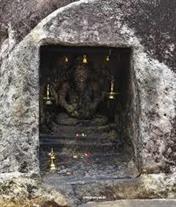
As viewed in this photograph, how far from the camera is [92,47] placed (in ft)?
20.4

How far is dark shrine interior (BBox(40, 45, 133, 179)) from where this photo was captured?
6746 mm

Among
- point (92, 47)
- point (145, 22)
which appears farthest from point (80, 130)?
point (145, 22)

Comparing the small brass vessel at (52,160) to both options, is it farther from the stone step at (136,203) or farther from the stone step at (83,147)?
the stone step at (136,203)

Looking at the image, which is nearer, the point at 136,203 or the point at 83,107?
the point at 136,203

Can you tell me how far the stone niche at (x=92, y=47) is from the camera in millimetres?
5934

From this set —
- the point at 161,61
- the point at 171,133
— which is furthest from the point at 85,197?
the point at 161,61

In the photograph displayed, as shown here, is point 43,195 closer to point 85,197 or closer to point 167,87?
point 85,197

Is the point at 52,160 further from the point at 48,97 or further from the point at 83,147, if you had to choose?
the point at 48,97

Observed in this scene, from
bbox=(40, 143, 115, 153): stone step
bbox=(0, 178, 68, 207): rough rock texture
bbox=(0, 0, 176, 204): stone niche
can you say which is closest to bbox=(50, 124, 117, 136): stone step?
bbox=(40, 143, 115, 153): stone step

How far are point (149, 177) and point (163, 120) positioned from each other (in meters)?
0.63

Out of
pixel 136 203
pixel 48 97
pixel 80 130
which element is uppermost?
pixel 48 97

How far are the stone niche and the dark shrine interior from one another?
52 centimetres

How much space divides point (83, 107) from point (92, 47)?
0.98 m

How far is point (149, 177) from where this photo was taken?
20.2 feet
